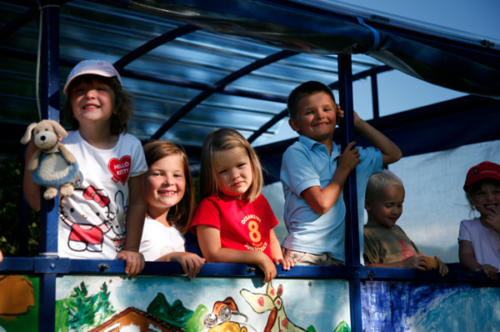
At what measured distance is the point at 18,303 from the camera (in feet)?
8.57

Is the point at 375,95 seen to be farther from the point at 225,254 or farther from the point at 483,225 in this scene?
the point at 225,254

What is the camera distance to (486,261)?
4.43 meters

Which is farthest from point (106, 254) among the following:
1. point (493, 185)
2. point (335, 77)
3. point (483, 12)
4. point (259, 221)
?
point (335, 77)

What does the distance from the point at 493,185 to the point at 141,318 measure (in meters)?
2.81

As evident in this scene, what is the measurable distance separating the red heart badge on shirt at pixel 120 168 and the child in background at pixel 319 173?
98 centimetres

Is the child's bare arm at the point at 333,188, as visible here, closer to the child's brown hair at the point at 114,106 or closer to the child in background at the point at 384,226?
the child in background at the point at 384,226

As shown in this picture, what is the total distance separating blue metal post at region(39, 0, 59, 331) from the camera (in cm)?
262

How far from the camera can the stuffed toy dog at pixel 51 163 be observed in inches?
107

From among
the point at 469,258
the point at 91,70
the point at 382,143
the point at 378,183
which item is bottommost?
the point at 469,258

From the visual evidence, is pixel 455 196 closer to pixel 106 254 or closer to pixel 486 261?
pixel 486 261

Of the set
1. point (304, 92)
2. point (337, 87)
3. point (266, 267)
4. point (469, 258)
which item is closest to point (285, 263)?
point (266, 267)

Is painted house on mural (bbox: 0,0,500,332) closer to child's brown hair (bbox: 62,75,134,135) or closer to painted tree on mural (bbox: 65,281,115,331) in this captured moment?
painted tree on mural (bbox: 65,281,115,331)

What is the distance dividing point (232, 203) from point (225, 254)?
392mm

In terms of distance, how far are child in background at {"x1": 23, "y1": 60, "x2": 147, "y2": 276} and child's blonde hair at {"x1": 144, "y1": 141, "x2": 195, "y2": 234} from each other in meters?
0.34
